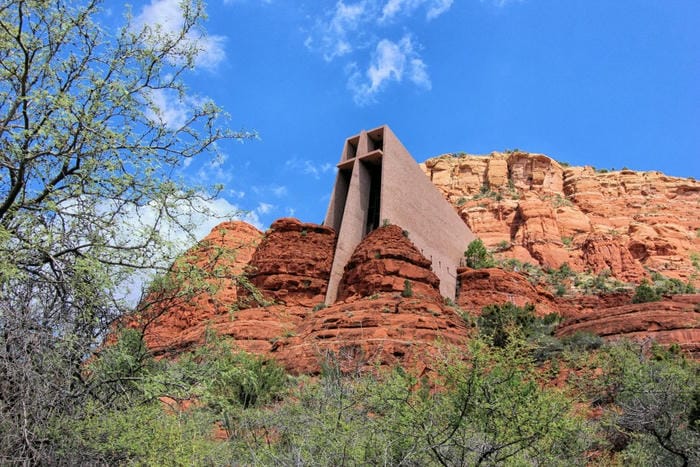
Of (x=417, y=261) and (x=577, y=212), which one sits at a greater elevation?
(x=577, y=212)

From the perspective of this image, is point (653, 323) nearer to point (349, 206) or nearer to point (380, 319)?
point (380, 319)

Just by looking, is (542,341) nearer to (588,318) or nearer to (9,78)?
(588,318)

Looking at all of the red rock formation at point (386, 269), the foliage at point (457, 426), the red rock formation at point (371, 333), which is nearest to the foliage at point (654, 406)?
the foliage at point (457, 426)

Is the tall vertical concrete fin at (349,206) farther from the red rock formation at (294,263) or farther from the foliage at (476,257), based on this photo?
the foliage at (476,257)

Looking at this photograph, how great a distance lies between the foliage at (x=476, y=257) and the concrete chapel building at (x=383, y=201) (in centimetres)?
187

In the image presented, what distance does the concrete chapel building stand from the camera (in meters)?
28.6

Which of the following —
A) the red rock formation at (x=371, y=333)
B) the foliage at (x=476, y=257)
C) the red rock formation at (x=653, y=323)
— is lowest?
the red rock formation at (x=371, y=333)

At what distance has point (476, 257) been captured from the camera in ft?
117

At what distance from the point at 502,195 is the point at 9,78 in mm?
54889

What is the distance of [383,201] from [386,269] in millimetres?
5099

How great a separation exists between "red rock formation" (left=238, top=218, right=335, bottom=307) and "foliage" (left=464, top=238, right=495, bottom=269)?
1029 centimetres

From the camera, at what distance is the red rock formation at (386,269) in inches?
929

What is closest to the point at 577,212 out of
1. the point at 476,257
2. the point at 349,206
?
the point at 476,257

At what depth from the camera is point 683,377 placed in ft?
40.8
